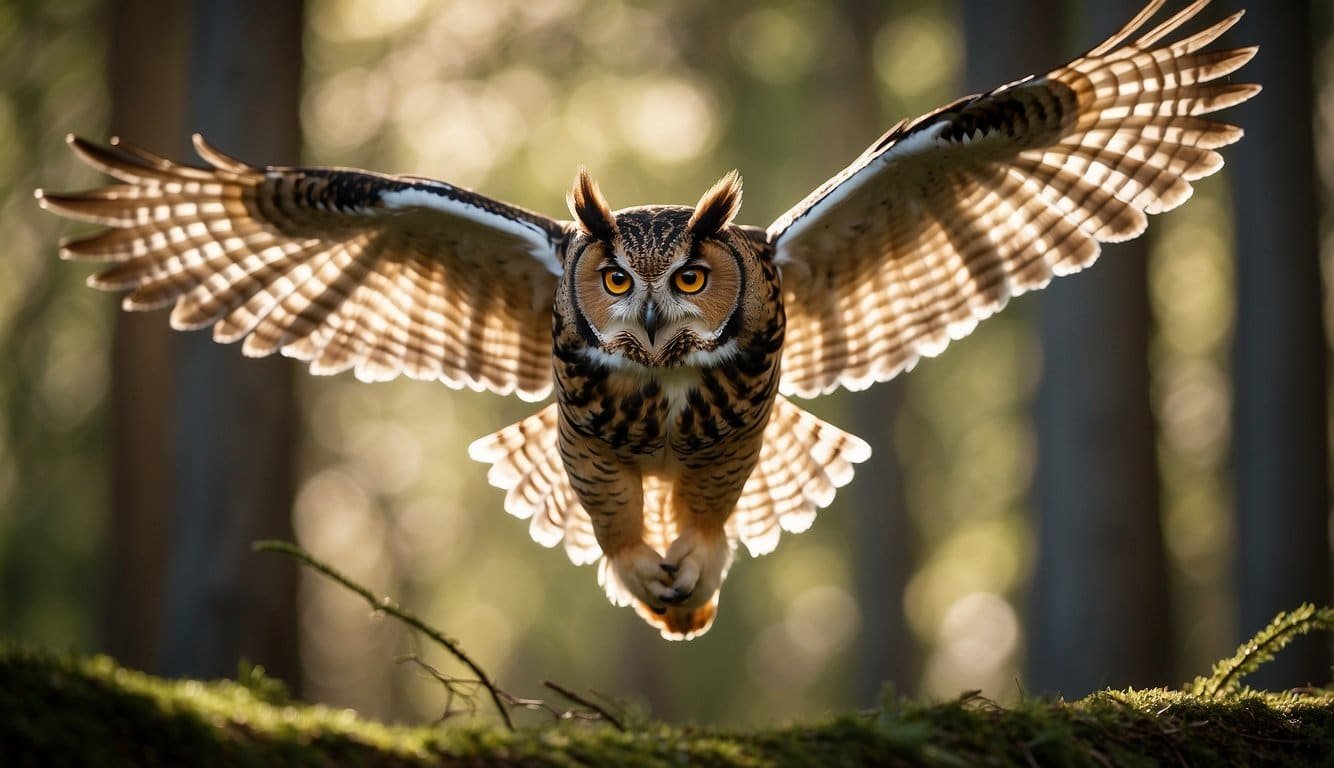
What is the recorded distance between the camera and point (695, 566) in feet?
15.1

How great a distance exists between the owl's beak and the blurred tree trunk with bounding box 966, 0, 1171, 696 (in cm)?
404

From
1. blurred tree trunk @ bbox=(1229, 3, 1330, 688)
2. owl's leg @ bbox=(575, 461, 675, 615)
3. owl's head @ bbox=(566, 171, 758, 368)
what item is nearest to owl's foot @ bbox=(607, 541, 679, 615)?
owl's leg @ bbox=(575, 461, 675, 615)

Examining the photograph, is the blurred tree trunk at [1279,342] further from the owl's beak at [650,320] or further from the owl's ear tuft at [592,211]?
the owl's ear tuft at [592,211]

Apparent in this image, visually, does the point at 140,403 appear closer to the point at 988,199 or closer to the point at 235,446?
the point at 235,446

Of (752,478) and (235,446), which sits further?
(235,446)

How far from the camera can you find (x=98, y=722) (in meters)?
1.94

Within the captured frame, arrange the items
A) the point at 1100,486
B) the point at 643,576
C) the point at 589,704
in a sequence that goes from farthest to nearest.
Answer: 1. the point at 1100,486
2. the point at 643,576
3. the point at 589,704

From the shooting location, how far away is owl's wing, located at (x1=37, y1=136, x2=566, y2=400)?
4.56 metres

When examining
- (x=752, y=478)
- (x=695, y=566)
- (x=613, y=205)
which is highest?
(x=613, y=205)

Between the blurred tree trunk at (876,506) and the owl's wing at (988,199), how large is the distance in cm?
774

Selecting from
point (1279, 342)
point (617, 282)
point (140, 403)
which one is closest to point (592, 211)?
point (617, 282)

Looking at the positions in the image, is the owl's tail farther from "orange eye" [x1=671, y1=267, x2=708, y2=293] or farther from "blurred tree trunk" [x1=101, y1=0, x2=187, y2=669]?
"blurred tree trunk" [x1=101, y1=0, x2=187, y2=669]

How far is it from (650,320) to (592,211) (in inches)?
17.7

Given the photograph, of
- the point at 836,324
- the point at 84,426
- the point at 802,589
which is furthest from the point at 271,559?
the point at 802,589
